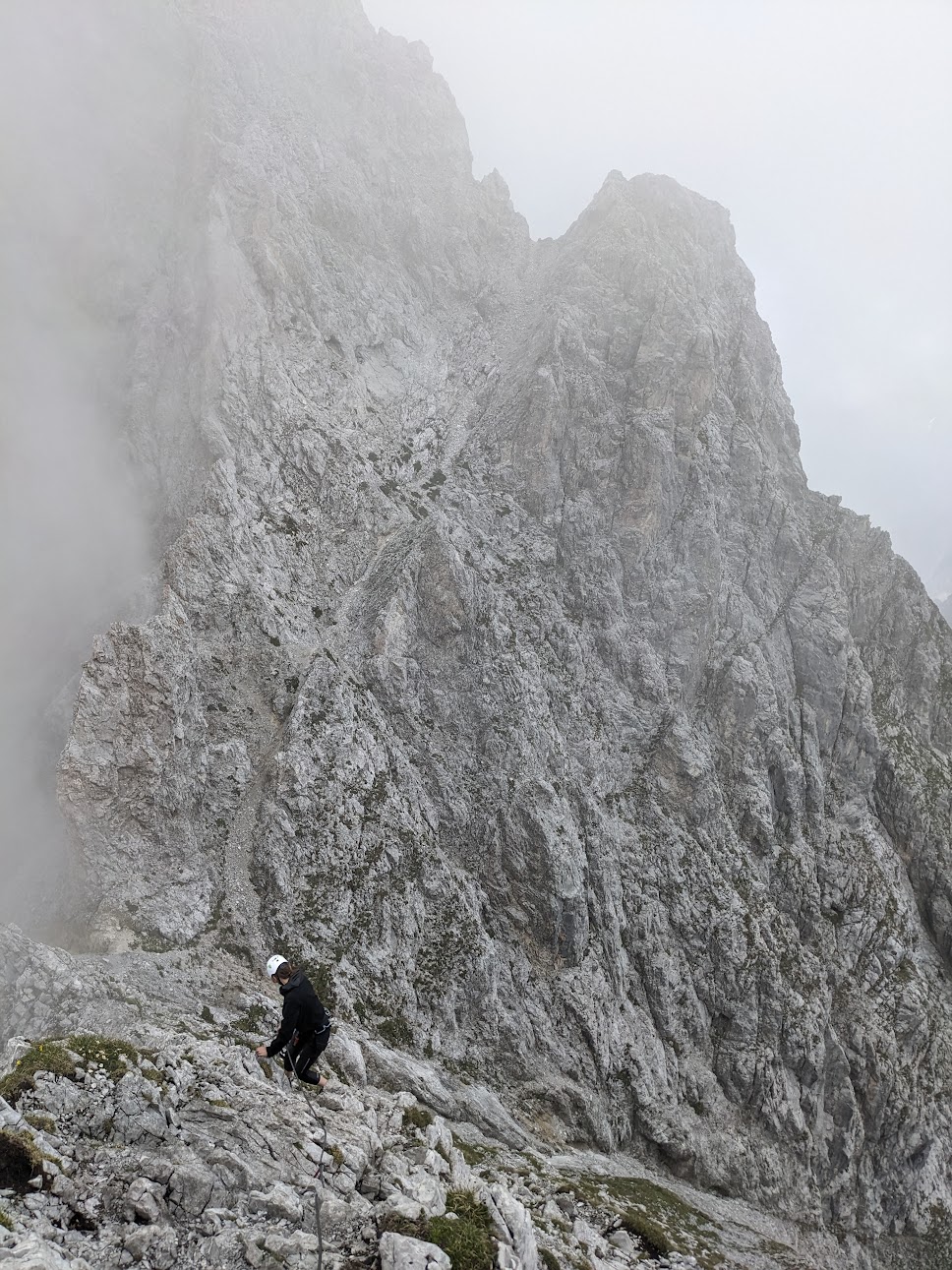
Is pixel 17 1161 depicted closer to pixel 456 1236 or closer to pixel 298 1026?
pixel 298 1026

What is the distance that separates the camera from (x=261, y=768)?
44.3 m

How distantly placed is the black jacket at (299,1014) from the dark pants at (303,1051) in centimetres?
7

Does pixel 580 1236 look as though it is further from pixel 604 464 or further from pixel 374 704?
pixel 604 464

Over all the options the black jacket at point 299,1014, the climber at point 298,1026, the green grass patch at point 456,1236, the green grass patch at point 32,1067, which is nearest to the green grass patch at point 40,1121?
the green grass patch at point 32,1067

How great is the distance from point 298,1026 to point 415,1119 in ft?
26.7

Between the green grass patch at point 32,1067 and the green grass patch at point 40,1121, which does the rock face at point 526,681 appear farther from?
the green grass patch at point 40,1121

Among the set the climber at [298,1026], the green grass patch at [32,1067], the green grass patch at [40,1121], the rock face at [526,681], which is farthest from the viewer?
the rock face at [526,681]

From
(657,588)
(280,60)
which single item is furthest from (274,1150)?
(280,60)

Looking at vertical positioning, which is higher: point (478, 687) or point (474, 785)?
point (478, 687)

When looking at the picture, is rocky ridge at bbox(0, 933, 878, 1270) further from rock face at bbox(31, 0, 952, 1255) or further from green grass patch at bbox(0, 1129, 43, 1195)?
rock face at bbox(31, 0, 952, 1255)

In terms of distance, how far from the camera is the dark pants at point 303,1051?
14.7 metres

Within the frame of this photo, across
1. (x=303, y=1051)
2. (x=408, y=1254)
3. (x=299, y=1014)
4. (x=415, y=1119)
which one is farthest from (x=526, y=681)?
(x=408, y=1254)

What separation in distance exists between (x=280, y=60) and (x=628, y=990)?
332 feet

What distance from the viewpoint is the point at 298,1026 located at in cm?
1462
